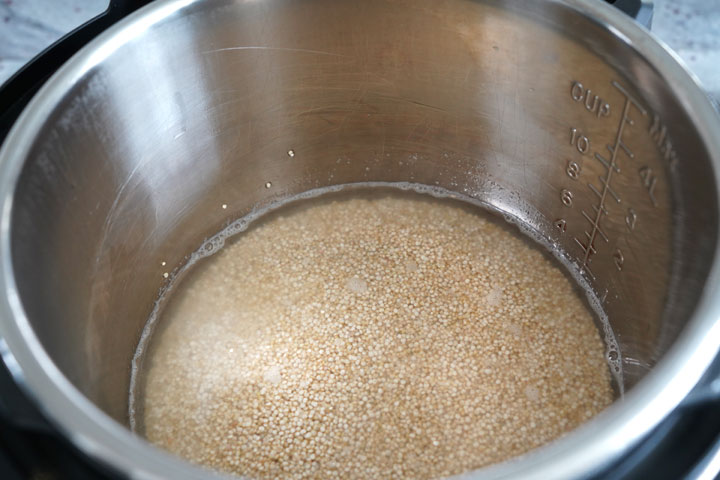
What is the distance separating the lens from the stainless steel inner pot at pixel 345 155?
1.04 meters

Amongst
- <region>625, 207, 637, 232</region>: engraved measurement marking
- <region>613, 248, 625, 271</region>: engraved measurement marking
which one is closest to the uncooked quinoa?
<region>613, 248, 625, 271</region>: engraved measurement marking

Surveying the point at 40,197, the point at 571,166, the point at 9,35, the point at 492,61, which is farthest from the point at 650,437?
the point at 9,35

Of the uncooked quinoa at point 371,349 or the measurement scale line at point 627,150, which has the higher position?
the measurement scale line at point 627,150

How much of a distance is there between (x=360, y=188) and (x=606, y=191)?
61cm

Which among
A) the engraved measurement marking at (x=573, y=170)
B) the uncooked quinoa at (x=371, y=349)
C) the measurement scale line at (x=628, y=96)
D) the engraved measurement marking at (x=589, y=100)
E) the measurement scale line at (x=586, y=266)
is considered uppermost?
the measurement scale line at (x=628, y=96)

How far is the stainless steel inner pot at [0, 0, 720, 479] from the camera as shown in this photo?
1.04 metres

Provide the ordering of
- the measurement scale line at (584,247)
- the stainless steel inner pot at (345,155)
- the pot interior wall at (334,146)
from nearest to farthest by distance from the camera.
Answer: the stainless steel inner pot at (345,155)
the pot interior wall at (334,146)
the measurement scale line at (584,247)

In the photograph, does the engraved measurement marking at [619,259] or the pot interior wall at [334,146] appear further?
the engraved measurement marking at [619,259]

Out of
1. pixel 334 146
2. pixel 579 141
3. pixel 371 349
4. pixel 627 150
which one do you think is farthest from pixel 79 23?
pixel 627 150

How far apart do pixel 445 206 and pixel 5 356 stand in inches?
43.2

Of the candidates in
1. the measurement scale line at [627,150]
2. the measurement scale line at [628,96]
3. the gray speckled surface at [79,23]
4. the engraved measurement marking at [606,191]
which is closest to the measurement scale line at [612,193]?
the engraved measurement marking at [606,191]

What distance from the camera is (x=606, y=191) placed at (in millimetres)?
1459

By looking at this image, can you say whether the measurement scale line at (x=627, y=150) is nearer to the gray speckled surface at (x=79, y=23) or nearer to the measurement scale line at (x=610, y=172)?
the measurement scale line at (x=610, y=172)

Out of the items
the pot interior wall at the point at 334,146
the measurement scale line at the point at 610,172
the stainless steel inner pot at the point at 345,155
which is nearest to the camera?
the stainless steel inner pot at the point at 345,155
